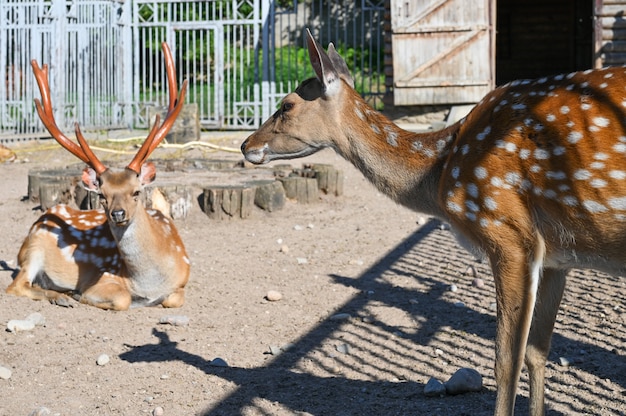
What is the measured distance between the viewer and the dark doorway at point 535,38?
77.3 feet

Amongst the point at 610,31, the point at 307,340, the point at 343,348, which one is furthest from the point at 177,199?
the point at 610,31

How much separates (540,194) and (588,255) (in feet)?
1.10

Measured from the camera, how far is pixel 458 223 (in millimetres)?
4047

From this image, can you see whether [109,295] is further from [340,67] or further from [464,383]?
[464,383]

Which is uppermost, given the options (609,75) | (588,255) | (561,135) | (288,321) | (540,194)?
(609,75)

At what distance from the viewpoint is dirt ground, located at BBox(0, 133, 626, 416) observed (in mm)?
4473

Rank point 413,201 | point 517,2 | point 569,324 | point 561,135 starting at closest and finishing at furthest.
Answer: point 561,135
point 413,201
point 569,324
point 517,2

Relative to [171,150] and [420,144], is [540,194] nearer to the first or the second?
[420,144]

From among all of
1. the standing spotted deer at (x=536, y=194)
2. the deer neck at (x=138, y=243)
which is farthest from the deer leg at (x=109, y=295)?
the standing spotted deer at (x=536, y=194)

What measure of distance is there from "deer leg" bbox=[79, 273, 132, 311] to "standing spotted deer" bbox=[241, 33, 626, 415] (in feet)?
8.81

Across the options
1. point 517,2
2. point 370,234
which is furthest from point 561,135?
point 517,2

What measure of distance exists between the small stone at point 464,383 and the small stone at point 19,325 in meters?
2.72

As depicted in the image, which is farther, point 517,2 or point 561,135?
point 517,2

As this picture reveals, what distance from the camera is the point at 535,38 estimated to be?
79.3ft
